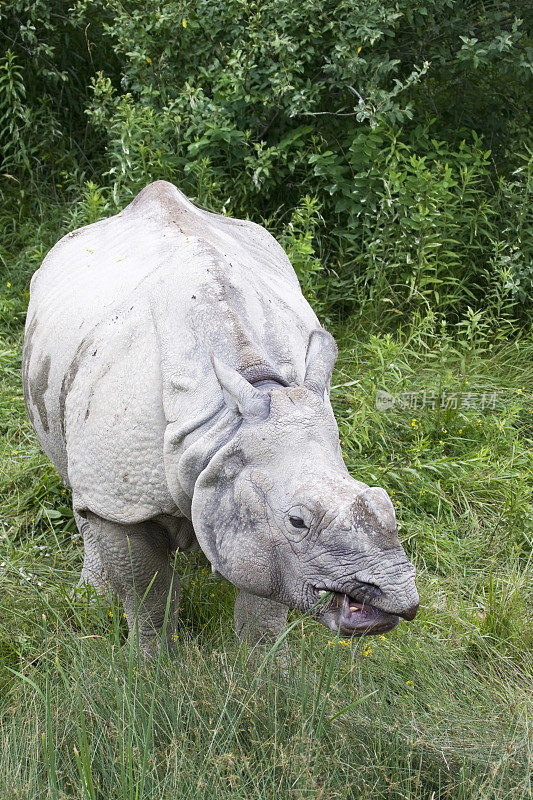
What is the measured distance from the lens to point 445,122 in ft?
21.6

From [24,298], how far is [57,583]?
2.78 meters

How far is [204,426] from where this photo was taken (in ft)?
9.07

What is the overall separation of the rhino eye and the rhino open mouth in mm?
178

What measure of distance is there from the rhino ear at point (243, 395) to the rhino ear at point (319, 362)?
0.22 meters

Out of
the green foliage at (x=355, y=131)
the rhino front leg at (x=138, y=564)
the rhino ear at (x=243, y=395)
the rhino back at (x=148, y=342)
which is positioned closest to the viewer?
the rhino ear at (x=243, y=395)

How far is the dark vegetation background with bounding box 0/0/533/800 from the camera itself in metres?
2.82

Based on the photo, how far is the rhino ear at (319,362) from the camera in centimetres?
287

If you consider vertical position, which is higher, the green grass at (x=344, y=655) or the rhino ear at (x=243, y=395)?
the rhino ear at (x=243, y=395)

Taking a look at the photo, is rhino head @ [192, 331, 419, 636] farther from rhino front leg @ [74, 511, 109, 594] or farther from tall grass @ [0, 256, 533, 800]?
rhino front leg @ [74, 511, 109, 594]

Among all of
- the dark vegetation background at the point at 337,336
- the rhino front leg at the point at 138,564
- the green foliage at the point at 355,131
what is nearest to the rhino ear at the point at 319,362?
the rhino front leg at the point at 138,564

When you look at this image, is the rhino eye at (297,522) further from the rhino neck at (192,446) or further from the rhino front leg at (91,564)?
the rhino front leg at (91,564)

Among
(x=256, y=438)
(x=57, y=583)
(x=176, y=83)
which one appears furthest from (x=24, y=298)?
(x=256, y=438)

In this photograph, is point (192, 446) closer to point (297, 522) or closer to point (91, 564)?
point (297, 522)

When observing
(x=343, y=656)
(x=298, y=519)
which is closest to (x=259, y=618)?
A: (x=343, y=656)
